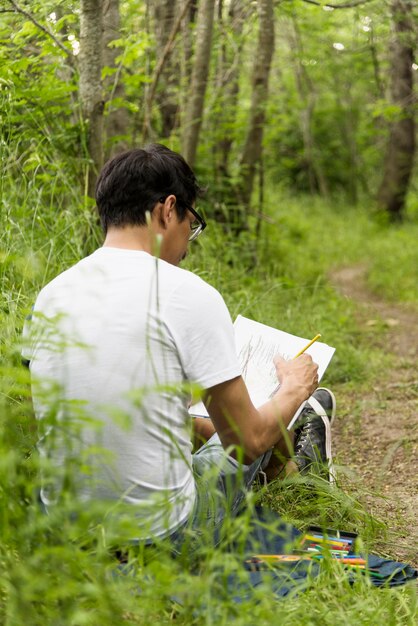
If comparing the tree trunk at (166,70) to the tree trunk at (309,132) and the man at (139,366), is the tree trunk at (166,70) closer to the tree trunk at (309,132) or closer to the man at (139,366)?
the man at (139,366)

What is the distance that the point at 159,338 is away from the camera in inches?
73.7

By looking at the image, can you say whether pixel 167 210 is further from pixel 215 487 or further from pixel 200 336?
pixel 215 487

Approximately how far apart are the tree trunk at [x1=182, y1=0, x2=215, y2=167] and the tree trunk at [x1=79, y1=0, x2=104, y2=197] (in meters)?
1.30

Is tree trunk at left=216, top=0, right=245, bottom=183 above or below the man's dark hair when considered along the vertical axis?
below

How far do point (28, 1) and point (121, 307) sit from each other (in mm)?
2700

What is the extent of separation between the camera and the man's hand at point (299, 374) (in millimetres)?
2379

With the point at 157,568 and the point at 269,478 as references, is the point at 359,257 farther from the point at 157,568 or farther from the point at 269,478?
the point at 157,568

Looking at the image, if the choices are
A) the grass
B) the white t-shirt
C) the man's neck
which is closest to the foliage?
the grass

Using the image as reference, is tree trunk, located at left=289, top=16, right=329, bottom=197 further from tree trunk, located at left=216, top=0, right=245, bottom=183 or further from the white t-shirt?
the white t-shirt

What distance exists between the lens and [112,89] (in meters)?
4.37

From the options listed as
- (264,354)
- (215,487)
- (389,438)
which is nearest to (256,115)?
(389,438)

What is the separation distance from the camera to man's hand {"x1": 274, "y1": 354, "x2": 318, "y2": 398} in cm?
238

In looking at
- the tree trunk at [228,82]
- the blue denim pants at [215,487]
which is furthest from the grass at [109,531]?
the tree trunk at [228,82]

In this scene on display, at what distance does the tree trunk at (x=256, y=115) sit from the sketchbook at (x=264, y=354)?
3640 mm
